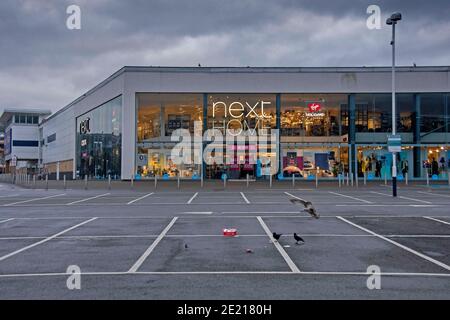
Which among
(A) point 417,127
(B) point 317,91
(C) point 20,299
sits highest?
(B) point 317,91

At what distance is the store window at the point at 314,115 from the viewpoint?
46688mm

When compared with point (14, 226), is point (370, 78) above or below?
above

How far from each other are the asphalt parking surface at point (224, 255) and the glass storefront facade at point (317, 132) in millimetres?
28613

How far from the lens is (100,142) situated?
177ft

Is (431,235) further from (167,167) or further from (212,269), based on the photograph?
(167,167)

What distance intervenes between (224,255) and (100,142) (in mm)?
46417

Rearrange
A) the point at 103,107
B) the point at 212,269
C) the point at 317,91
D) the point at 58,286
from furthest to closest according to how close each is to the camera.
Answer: the point at 103,107 < the point at 317,91 < the point at 212,269 < the point at 58,286

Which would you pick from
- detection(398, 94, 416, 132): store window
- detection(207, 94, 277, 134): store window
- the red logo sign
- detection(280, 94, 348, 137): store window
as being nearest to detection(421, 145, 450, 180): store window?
detection(398, 94, 416, 132): store window

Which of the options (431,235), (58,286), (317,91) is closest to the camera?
(58,286)

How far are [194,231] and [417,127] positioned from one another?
3832 cm

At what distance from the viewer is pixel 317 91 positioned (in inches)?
1797

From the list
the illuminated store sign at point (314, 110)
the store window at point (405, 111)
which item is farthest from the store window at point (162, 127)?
the store window at point (405, 111)

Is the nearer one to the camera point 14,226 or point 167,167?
point 14,226

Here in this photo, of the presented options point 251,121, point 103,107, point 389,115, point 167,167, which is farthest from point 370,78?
point 103,107
